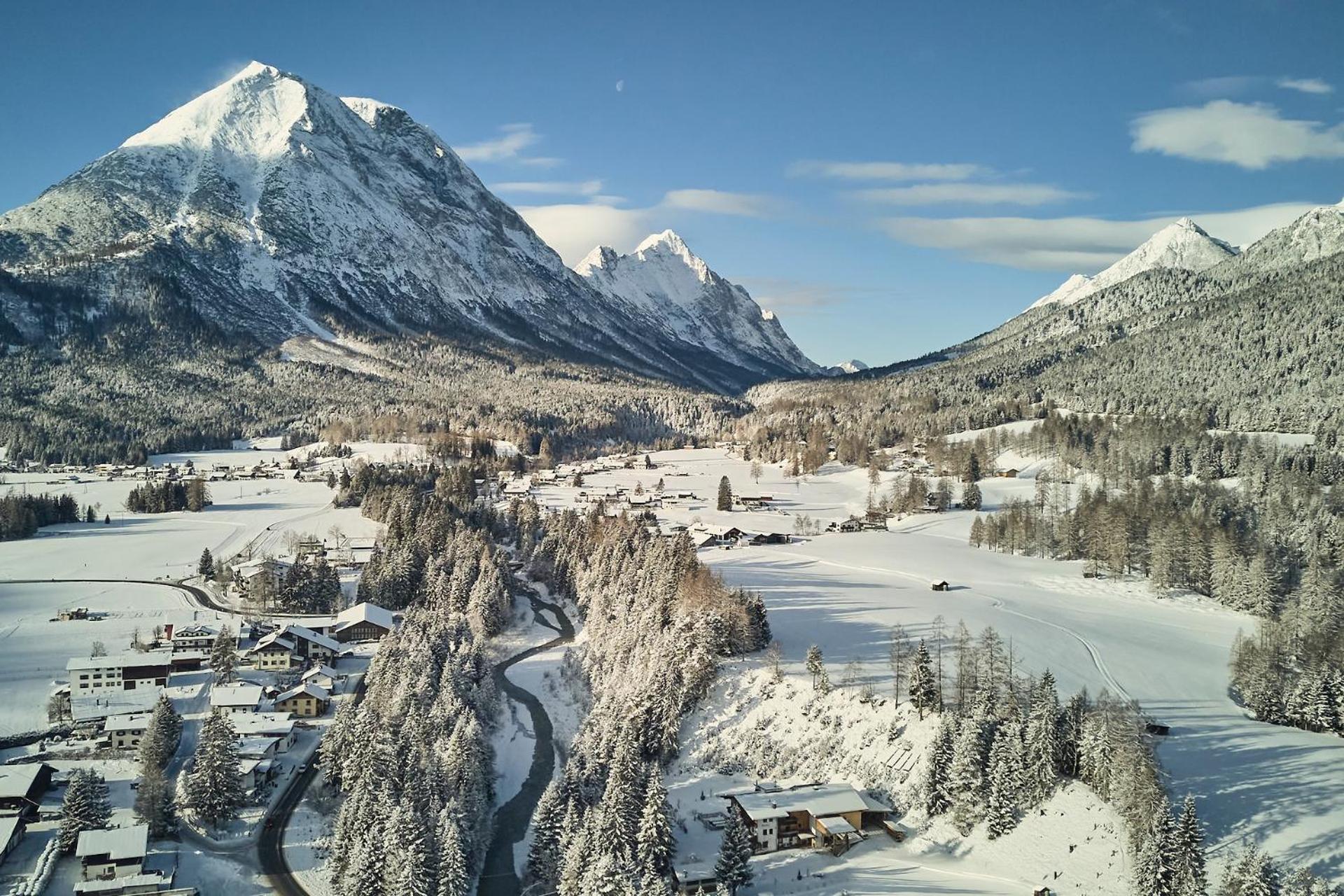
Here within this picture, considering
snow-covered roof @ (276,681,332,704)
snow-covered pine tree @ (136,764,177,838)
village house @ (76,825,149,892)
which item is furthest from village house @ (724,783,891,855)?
snow-covered roof @ (276,681,332,704)

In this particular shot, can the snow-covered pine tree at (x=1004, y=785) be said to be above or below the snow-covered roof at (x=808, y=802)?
above

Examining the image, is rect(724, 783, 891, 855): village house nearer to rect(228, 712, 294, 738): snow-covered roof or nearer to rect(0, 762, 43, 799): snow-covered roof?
rect(228, 712, 294, 738): snow-covered roof

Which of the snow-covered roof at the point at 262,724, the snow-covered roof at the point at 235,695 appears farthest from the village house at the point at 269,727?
the snow-covered roof at the point at 235,695

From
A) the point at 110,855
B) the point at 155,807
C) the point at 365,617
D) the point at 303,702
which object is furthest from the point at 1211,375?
the point at 110,855

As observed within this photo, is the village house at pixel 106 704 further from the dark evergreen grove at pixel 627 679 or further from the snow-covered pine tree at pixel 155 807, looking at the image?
the dark evergreen grove at pixel 627 679

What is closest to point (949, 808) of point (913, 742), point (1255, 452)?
point (913, 742)

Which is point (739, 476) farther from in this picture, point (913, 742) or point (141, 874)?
point (141, 874)
